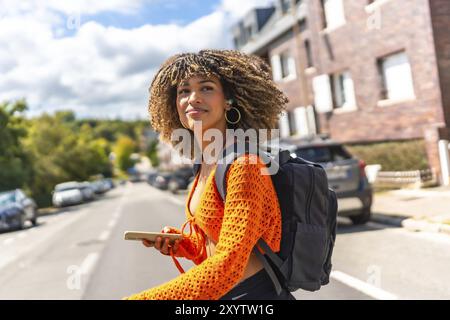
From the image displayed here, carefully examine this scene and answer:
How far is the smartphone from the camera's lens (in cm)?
181

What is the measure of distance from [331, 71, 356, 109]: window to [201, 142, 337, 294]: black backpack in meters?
19.2

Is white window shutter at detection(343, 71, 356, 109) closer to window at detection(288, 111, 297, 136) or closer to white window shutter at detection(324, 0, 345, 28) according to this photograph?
white window shutter at detection(324, 0, 345, 28)

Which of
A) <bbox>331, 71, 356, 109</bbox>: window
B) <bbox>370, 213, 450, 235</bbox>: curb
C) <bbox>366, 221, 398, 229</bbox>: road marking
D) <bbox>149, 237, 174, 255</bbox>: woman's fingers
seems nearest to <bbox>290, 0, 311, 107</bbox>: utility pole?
<bbox>331, 71, 356, 109</bbox>: window

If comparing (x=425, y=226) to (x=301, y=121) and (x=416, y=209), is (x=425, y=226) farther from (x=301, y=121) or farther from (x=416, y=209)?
(x=301, y=121)

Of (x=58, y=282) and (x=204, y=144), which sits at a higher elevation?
(x=204, y=144)

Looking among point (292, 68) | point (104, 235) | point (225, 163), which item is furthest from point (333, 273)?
point (292, 68)

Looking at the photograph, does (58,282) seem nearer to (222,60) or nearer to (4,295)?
(4,295)

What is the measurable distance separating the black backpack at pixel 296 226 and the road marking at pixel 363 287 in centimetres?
351

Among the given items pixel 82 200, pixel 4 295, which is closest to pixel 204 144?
pixel 4 295

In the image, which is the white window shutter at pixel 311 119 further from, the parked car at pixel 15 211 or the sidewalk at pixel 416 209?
the parked car at pixel 15 211

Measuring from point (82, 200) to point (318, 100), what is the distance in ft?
74.7

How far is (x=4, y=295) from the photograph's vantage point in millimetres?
6883

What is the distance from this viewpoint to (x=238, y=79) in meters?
1.85

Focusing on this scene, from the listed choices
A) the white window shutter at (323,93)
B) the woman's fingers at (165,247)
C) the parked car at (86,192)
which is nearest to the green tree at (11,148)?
the parked car at (86,192)
